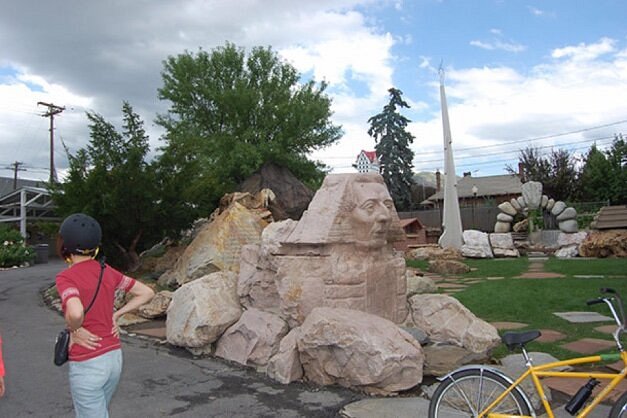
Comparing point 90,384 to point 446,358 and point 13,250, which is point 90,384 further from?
point 13,250

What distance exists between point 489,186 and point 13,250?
36.3 meters

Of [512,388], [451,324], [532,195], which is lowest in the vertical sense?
[451,324]

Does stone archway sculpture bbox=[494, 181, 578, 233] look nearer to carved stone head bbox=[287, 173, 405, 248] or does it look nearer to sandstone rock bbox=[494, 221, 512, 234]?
sandstone rock bbox=[494, 221, 512, 234]

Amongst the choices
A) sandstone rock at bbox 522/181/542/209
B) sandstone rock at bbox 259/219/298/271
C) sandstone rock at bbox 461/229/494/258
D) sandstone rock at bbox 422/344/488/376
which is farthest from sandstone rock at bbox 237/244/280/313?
sandstone rock at bbox 522/181/542/209

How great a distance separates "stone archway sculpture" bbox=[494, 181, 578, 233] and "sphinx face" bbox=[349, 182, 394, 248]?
58.7 ft

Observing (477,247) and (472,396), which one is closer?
(472,396)

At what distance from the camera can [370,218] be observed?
5.71 meters

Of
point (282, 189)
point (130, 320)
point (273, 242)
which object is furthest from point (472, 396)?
point (282, 189)

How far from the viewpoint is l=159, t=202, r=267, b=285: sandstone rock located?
1059cm

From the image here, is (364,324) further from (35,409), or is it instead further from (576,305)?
(576,305)

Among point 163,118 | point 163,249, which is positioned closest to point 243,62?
point 163,118

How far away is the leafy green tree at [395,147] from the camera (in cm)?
4144

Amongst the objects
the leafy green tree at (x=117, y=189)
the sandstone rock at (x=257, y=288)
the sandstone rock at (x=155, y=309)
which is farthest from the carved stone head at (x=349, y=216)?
the leafy green tree at (x=117, y=189)

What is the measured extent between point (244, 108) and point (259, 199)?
8.82 m
